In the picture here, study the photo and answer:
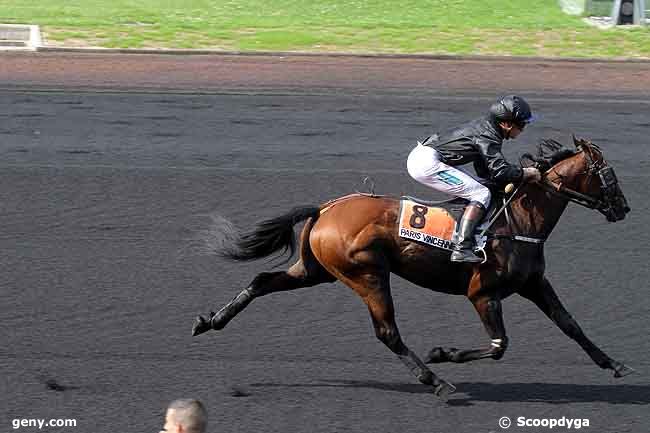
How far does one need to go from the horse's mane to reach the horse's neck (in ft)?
0.58

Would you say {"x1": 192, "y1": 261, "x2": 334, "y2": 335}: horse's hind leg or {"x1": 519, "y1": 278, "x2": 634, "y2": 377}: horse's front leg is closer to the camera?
{"x1": 519, "y1": 278, "x2": 634, "y2": 377}: horse's front leg

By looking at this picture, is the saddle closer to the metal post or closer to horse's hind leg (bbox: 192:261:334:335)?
horse's hind leg (bbox: 192:261:334:335)

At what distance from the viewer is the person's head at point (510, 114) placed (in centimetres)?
772

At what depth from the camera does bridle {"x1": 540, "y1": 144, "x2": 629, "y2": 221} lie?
791 centimetres

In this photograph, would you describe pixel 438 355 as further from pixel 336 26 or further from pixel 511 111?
pixel 336 26

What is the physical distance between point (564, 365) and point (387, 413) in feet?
5.16

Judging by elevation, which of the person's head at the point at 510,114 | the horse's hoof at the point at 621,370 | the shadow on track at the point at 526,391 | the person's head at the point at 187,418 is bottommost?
the shadow on track at the point at 526,391

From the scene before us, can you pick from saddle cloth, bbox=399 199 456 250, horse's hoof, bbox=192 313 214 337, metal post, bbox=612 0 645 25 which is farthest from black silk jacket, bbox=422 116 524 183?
metal post, bbox=612 0 645 25

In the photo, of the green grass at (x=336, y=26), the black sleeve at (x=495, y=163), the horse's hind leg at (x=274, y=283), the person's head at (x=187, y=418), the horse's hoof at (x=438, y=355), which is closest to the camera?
the person's head at (x=187, y=418)

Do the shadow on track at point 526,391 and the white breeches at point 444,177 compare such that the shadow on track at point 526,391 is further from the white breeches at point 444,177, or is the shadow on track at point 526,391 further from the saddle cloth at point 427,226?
the white breeches at point 444,177

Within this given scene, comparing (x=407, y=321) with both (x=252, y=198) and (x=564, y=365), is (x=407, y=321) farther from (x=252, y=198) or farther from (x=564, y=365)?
(x=252, y=198)

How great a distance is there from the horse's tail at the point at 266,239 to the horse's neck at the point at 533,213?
4.36ft

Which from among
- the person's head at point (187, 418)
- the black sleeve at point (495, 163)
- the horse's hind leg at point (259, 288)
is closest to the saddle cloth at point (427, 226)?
the black sleeve at point (495, 163)

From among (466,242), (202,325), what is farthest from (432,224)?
(202,325)
